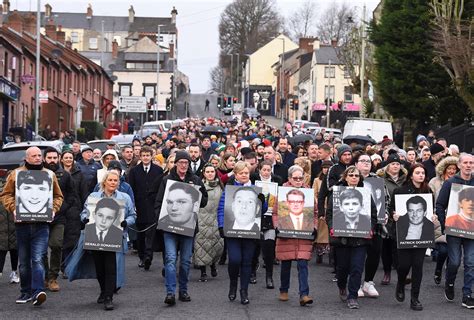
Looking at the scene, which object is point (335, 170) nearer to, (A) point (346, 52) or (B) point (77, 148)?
(B) point (77, 148)

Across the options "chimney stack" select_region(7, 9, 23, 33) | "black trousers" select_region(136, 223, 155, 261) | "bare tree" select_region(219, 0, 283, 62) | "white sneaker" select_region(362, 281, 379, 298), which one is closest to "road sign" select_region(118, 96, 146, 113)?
"chimney stack" select_region(7, 9, 23, 33)

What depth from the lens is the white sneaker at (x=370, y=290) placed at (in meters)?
12.8

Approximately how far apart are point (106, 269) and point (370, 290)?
348 cm

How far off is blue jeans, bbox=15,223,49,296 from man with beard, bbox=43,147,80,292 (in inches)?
19.6

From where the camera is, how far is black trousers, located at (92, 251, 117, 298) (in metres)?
11.6

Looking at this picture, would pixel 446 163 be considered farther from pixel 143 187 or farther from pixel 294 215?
pixel 143 187

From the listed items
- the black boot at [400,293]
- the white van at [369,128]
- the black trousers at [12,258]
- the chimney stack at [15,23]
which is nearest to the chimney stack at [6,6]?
the chimney stack at [15,23]

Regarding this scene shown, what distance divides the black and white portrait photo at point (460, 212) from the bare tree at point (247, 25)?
109 metres

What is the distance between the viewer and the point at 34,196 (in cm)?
1157

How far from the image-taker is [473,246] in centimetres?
1207

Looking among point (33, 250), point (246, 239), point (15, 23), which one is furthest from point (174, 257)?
point (15, 23)

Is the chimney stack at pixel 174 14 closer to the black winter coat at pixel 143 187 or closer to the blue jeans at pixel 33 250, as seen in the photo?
the black winter coat at pixel 143 187

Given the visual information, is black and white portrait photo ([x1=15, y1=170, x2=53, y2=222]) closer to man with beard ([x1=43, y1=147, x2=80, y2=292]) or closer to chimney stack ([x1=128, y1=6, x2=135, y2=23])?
man with beard ([x1=43, y1=147, x2=80, y2=292])

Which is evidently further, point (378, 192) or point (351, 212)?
point (378, 192)
